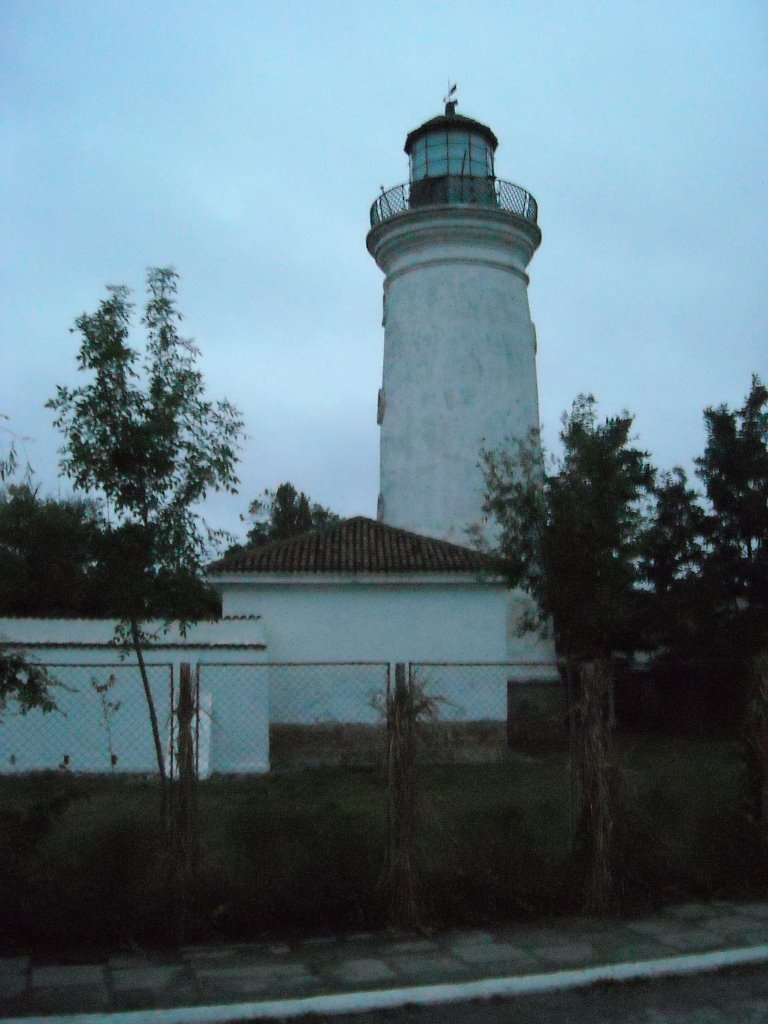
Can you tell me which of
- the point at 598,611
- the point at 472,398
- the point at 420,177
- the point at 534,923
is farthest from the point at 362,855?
the point at 420,177

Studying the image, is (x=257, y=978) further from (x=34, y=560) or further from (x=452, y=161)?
(x=34, y=560)

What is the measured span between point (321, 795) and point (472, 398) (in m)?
12.4

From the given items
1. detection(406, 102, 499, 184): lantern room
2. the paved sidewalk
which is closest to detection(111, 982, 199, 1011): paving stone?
the paved sidewalk

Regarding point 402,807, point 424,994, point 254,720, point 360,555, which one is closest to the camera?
point 424,994

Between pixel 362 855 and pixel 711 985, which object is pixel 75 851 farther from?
pixel 711 985

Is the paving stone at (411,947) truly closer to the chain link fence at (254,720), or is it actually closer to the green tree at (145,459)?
the green tree at (145,459)

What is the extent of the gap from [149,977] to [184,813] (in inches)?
49.0

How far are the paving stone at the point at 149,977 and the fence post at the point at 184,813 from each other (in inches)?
21.0

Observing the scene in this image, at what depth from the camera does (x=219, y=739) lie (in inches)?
677

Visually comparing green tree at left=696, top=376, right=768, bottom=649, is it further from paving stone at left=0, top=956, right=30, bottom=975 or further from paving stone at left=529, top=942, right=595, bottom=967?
paving stone at left=0, top=956, right=30, bottom=975

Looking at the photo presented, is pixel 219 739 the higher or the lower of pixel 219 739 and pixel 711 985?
the higher

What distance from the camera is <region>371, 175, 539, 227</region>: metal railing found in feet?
80.5

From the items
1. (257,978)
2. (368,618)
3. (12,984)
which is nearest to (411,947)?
(257,978)

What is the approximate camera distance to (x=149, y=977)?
21.2 feet
